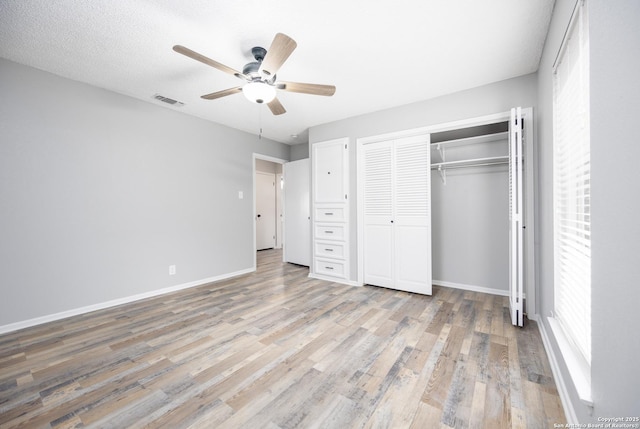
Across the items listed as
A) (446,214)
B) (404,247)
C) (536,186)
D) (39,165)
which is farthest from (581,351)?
(39,165)

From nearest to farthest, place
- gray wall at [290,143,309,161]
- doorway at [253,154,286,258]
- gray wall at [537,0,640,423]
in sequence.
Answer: gray wall at [537,0,640,423] < gray wall at [290,143,309,161] < doorway at [253,154,286,258]

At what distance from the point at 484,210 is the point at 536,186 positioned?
86 cm

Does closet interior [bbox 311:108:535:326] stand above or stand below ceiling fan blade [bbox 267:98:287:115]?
below

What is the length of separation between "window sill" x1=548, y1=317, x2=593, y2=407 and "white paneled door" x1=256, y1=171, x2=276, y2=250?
637 centimetres

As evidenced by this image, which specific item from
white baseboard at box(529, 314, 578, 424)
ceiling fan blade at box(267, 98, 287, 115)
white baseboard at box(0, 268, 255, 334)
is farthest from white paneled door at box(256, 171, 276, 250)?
white baseboard at box(529, 314, 578, 424)

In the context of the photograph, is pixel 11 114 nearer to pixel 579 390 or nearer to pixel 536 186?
pixel 579 390

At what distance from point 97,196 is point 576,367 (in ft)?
14.1

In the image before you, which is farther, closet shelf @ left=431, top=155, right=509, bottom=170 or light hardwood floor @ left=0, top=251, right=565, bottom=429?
closet shelf @ left=431, top=155, right=509, bottom=170

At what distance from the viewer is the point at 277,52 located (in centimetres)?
175

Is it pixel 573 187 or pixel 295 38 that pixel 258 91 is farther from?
pixel 573 187

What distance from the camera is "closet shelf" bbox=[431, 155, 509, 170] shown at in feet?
9.93

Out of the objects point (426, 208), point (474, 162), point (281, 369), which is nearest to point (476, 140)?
point (474, 162)

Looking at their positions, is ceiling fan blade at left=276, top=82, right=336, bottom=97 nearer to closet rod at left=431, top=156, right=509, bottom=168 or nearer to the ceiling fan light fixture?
the ceiling fan light fixture

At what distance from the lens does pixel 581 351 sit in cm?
129
